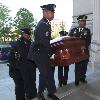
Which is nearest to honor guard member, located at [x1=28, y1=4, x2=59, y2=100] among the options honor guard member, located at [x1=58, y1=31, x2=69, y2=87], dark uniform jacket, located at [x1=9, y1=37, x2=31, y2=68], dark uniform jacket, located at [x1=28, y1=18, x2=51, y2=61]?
dark uniform jacket, located at [x1=28, y1=18, x2=51, y2=61]

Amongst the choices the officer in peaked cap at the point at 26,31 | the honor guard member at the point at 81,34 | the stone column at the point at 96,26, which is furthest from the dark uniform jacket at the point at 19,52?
the stone column at the point at 96,26

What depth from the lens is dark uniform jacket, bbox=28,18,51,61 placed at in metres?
5.73

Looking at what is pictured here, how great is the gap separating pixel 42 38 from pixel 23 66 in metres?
1.12

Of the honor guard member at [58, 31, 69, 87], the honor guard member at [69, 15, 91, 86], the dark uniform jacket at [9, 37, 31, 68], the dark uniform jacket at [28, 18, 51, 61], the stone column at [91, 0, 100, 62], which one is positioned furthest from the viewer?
the stone column at [91, 0, 100, 62]

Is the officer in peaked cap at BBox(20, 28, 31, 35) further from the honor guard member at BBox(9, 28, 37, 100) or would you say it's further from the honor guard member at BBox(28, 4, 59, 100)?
the honor guard member at BBox(28, 4, 59, 100)

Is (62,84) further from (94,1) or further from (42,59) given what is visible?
(94,1)

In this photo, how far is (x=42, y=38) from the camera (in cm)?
571

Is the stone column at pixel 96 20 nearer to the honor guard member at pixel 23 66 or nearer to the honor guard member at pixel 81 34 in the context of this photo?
the honor guard member at pixel 81 34

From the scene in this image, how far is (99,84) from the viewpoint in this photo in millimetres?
7242

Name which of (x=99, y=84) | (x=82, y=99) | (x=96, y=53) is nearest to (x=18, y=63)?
(x=82, y=99)

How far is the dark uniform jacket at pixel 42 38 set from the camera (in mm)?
5727

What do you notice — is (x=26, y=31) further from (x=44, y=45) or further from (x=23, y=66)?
(x=44, y=45)

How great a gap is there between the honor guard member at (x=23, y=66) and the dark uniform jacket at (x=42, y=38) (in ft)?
2.53

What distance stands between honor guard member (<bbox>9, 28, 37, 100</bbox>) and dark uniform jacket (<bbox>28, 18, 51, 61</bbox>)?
77 cm
